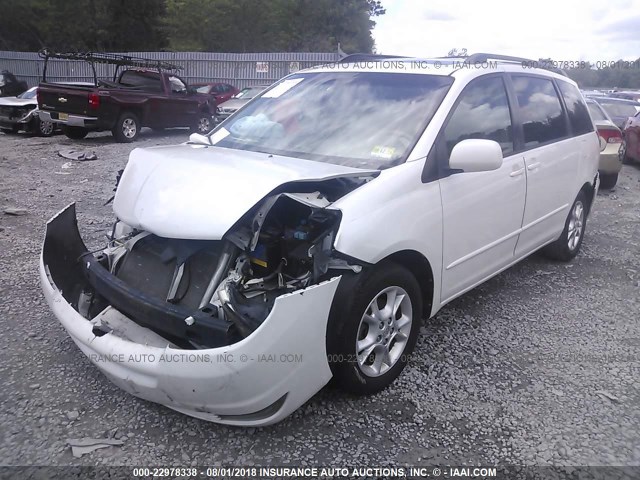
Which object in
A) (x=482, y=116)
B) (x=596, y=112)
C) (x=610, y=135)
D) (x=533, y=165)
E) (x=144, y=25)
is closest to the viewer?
(x=482, y=116)

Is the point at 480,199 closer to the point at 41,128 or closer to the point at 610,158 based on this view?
the point at 610,158

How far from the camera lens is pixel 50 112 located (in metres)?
12.0

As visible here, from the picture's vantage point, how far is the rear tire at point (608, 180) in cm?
871

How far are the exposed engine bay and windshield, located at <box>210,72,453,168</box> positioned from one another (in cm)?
50

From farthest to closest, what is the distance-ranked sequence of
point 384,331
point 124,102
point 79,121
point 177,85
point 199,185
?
point 177,85 < point 124,102 < point 79,121 < point 384,331 < point 199,185

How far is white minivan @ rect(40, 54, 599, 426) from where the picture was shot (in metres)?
2.36

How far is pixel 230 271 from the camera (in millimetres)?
2660

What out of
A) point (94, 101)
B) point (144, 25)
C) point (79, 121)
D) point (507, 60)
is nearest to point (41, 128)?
point (79, 121)

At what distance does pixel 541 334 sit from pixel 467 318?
0.52 metres

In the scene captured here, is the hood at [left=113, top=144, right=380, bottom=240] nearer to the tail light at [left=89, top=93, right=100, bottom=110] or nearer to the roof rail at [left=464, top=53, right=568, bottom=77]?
the roof rail at [left=464, top=53, right=568, bottom=77]

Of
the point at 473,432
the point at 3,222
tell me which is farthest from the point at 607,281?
the point at 3,222

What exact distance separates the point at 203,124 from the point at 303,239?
13.5m

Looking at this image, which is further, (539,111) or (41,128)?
(41,128)

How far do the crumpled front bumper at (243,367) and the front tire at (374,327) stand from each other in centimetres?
10
